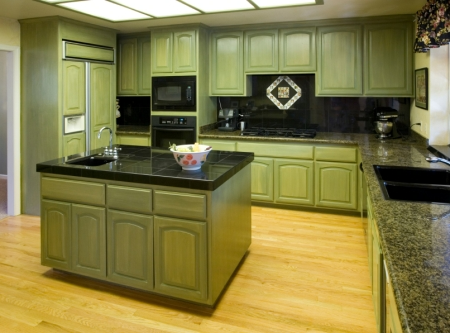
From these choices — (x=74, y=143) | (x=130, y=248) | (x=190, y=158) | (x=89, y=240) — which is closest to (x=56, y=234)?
(x=89, y=240)

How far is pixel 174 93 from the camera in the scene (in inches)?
188

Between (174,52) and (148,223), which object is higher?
(174,52)

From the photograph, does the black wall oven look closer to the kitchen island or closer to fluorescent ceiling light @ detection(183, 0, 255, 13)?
fluorescent ceiling light @ detection(183, 0, 255, 13)

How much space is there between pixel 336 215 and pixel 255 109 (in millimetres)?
1744

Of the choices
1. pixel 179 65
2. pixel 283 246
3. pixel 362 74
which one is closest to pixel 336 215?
pixel 283 246

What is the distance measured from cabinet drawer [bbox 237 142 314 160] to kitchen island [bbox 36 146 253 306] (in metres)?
1.60

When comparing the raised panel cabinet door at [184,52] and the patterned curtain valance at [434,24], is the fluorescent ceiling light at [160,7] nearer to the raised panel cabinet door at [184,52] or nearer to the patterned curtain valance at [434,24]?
the raised panel cabinet door at [184,52]

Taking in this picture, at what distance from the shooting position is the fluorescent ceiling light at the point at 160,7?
139 inches

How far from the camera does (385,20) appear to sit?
165 inches

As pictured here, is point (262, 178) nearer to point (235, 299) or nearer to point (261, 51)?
point (261, 51)

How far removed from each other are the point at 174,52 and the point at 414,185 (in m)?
3.41

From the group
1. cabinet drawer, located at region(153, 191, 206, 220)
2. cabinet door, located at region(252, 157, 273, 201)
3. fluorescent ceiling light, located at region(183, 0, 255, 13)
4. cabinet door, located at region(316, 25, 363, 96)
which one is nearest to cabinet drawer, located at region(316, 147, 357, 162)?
cabinet door, located at region(252, 157, 273, 201)

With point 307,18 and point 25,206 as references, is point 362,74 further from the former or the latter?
point 25,206

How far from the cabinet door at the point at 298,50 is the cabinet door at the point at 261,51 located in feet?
0.32
